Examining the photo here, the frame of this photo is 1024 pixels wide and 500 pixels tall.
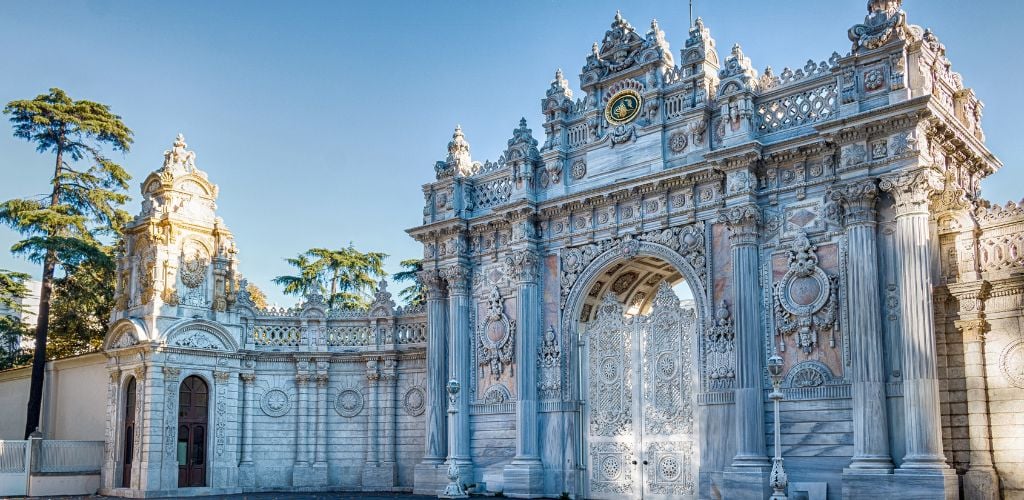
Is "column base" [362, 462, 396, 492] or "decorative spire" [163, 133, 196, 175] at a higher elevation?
"decorative spire" [163, 133, 196, 175]

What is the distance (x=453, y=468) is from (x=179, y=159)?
37.9 feet

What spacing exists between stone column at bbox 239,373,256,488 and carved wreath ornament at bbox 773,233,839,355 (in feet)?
48.8

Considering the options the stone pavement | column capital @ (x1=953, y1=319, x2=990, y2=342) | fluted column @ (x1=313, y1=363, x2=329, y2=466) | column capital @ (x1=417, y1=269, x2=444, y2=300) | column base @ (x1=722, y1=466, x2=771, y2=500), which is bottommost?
the stone pavement

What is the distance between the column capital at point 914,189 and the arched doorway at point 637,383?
4687 mm

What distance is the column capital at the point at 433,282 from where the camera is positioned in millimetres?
26156

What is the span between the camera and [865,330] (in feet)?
59.8

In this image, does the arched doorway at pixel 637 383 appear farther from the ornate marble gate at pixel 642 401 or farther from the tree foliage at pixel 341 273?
the tree foliage at pixel 341 273

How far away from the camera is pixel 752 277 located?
20203 mm

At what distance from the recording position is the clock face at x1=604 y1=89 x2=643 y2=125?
2317cm

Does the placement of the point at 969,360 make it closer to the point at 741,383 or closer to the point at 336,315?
the point at 741,383

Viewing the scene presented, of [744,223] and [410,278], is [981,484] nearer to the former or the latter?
[744,223]

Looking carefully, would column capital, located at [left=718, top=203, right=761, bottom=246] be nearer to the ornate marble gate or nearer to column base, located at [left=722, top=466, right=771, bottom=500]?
the ornate marble gate

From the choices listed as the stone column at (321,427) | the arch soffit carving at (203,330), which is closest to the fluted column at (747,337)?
the stone column at (321,427)

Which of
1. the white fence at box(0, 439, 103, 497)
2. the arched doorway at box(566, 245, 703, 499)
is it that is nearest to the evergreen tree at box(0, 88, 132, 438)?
the white fence at box(0, 439, 103, 497)
